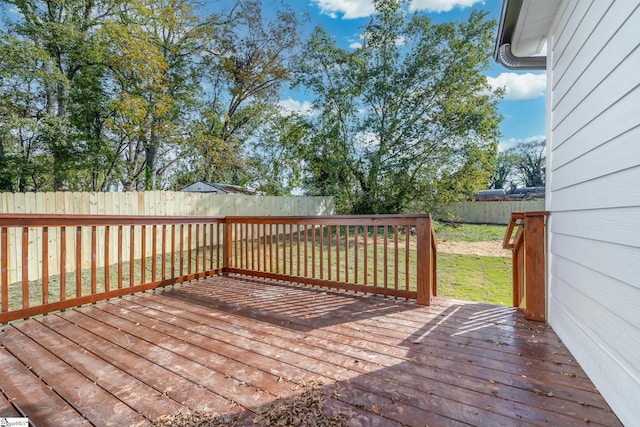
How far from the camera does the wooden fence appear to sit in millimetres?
4469

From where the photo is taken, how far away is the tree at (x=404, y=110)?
389 inches

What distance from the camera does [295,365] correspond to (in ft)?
6.31

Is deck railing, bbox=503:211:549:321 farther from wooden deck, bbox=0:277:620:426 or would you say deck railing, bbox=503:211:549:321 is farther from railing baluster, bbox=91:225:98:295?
railing baluster, bbox=91:225:98:295

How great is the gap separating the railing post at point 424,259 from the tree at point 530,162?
27046mm

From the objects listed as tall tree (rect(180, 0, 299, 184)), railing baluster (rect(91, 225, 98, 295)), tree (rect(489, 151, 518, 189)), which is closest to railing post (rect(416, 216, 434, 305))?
railing baluster (rect(91, 225, 98, 295))

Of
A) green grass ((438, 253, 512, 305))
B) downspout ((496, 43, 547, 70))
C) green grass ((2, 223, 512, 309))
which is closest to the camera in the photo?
downspout ((496, 43, 547, 70))

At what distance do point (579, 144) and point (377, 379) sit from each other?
6.77ft

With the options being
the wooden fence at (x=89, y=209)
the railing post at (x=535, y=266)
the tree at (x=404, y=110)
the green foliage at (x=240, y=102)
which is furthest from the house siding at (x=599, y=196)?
the green foliage at (x=240, y=102)

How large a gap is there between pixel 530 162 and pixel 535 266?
27.9 metres

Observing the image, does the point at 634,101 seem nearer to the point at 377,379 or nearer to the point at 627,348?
the point at 627,348

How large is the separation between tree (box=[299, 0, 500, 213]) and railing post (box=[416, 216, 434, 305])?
792 centimetres

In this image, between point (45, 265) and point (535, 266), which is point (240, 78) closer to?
point (45, 265)

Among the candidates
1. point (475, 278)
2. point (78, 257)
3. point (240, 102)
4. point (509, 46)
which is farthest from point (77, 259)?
point (240, 102)

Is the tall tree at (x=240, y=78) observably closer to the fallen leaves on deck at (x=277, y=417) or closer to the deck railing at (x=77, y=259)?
the deck railing at (x=77, y=259)
